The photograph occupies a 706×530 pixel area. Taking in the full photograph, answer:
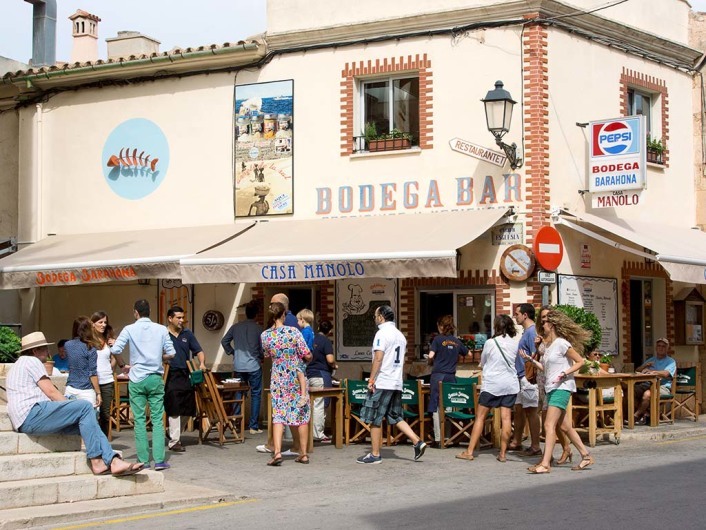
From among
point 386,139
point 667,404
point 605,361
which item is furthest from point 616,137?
point 667,404

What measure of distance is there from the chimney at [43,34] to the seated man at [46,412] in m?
14.1

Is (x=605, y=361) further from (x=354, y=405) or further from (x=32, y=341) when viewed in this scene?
(x=32, y=341)

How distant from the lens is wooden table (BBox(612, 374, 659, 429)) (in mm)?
15632

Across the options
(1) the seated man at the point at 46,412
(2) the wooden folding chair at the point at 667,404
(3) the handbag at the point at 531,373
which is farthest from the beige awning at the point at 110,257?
(2) the wooden folding chair at the point at 667,404

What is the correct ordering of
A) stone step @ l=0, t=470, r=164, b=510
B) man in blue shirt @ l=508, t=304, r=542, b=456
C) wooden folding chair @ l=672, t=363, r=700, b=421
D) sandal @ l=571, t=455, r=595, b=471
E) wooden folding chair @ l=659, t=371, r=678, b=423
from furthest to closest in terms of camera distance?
1. wooden folding chair @ l=672, t=363, r=700, b=421
2. wooden folding chair @ l=659, t=371, r=678, b=423
3. man in blue shirt @ l=508, t=304, r=542, b=456
4. sandal @ l=571, t=455, r=595, b=471
5. stone step @ l=0, t=470, r=164, b=510

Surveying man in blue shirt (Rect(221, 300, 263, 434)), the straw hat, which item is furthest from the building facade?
the straw hat

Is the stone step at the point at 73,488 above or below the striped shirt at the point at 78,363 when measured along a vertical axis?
below

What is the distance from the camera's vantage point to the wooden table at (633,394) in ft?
51.3

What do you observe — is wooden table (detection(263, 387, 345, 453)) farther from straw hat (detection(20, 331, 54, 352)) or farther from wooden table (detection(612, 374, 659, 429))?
straw hat (detection(20, 331, 54, 352))

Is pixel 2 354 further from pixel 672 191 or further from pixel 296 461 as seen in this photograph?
pixel 672 191

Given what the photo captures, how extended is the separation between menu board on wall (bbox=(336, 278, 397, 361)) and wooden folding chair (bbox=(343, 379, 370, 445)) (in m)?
2.32

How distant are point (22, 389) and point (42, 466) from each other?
684 millimetres

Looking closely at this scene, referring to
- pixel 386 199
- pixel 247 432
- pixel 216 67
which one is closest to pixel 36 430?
pixel 247 432

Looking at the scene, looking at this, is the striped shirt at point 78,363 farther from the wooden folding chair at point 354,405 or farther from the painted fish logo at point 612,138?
the painted fish logo at point 612,138
